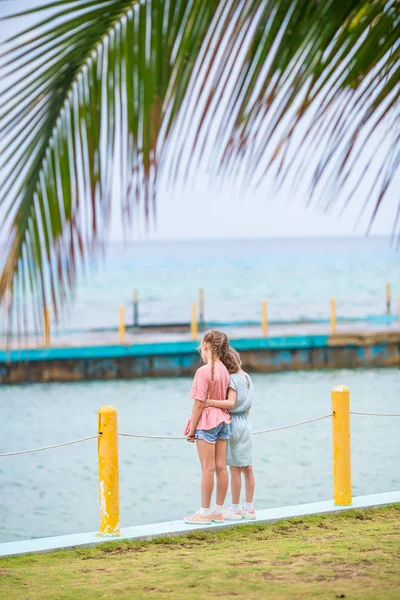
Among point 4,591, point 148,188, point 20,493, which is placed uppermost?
point 148,188

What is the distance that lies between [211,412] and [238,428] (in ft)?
1.02

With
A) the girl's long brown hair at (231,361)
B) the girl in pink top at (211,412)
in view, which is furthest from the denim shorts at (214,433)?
the girl's long brown hair at (231,361)

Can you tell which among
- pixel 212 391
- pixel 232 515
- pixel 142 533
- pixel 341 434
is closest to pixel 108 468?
pixel 142 533

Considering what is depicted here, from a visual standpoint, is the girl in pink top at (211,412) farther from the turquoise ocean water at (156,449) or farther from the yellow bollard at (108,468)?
the turquoise ocean water at (156,449)

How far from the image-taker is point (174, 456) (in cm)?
1485

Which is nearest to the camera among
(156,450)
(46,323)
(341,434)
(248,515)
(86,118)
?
(86,118)

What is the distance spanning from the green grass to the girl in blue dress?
0.58 ft

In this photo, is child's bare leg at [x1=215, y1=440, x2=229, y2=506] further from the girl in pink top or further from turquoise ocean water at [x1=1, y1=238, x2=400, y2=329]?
turquoise ocean water at [x1=1, y1=238, x2=400, y2=329]

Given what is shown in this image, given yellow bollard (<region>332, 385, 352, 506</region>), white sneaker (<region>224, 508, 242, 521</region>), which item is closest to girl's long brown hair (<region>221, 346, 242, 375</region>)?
yellow bollard (<region>332, 385, 352, 506</region>)

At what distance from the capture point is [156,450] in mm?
15430

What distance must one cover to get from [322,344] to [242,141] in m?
24.3

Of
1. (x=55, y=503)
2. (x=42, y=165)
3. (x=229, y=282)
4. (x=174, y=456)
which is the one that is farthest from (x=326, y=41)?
(x=229, y=282)

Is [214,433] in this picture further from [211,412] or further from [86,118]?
[86,118]

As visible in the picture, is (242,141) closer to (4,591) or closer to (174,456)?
(4,591)
